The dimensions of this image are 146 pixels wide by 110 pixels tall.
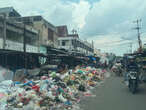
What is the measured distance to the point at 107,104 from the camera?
5672 millimetres

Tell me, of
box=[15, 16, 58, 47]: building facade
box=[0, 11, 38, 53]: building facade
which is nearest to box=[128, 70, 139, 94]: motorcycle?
box=[0, 11, 38, 53]: building facade

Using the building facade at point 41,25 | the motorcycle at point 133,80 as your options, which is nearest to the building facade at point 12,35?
the building facade at point 41,25

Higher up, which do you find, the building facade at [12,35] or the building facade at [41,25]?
the building facade at [41,25]

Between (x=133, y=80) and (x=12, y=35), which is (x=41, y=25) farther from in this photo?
(x=133, y=80)

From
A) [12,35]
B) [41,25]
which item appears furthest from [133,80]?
[41,25]

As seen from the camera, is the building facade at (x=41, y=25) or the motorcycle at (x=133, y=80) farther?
the building facade at (x=41, y=25)

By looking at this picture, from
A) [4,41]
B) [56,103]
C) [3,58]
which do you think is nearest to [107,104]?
[56,103]

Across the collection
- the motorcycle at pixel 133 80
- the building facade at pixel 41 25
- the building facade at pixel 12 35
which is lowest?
the motorcycle at pixel 133 80

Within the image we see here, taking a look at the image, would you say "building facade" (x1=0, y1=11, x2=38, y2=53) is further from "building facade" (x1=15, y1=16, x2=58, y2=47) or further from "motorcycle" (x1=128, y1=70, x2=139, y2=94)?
"motorcycle" (x1=128, y1=70, x2=139, y2=94)

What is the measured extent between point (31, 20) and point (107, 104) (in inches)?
971

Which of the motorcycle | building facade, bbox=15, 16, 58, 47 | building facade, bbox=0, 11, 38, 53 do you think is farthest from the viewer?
building facade, bbox=15, 16, 58, 47

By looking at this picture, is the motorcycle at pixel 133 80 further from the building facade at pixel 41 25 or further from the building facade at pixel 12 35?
the building facade at pixel 41 25

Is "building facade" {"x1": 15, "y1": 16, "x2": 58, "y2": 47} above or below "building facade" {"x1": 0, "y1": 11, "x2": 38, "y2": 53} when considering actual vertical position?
above

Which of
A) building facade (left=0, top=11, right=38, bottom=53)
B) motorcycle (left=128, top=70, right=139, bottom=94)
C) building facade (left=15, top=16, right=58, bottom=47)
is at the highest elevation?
building facade (left=15, top=16, right=58, bottom=47)
